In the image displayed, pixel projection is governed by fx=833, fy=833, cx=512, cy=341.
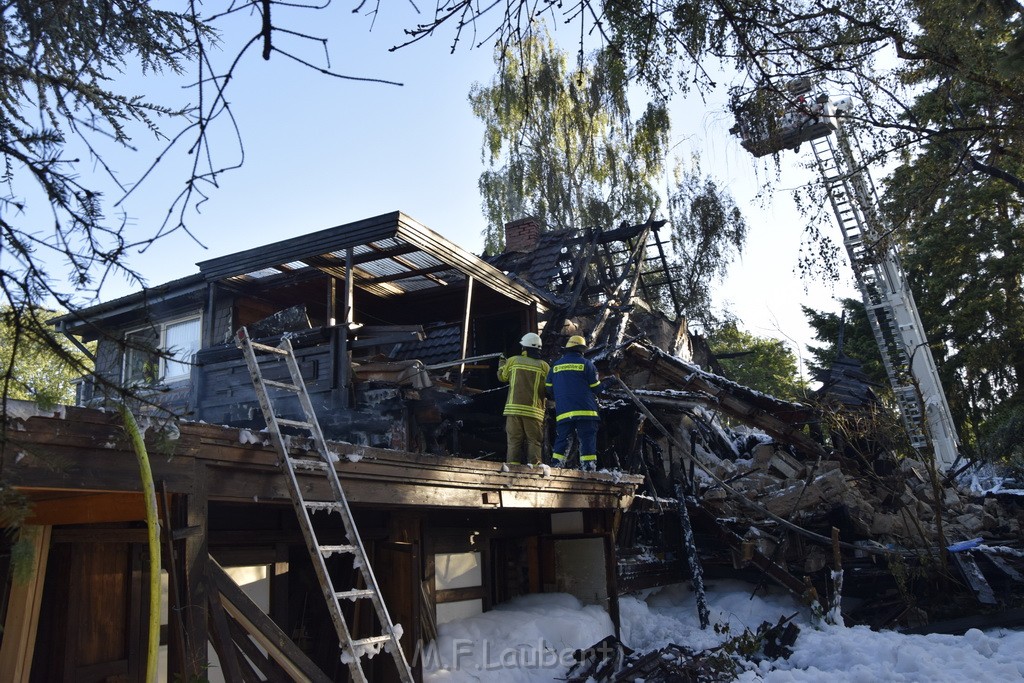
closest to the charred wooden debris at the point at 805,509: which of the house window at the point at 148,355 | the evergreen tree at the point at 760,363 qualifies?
the house window at the point at 148,355

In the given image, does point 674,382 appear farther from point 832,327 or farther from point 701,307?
point 832,327

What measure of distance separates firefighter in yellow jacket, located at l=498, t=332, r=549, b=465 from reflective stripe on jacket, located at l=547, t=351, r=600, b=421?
22 centimetres

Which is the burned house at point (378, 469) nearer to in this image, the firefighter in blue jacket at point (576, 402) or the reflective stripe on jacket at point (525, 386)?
the firefighter in blue jacket at point (576, 402)

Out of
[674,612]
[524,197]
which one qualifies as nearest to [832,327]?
[524,197]

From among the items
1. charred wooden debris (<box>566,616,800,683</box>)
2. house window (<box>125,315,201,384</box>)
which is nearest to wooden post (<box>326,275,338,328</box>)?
charred wooden debris (<box>566,616,800,683</box>)

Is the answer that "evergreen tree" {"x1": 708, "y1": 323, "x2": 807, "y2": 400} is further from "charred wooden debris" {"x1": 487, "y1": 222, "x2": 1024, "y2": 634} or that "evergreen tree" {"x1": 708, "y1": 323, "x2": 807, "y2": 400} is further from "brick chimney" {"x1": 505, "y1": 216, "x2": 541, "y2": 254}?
"charred wooden debris" {"x1": 487, "y1": 222, "x2": 1024, "y2": 634}

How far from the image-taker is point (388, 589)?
7621 mm

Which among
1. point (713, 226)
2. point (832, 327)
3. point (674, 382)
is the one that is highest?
point (713, 226)

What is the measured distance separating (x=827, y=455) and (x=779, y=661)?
18.4ft

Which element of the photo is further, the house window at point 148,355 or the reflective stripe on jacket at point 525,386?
the reflective stripe on jacket at point 525,386

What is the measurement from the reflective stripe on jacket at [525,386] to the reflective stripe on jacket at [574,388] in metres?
0.21

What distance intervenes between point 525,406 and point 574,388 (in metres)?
0.69

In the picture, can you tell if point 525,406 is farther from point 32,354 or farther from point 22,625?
point 32,354

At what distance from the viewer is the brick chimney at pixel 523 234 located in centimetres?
1850
